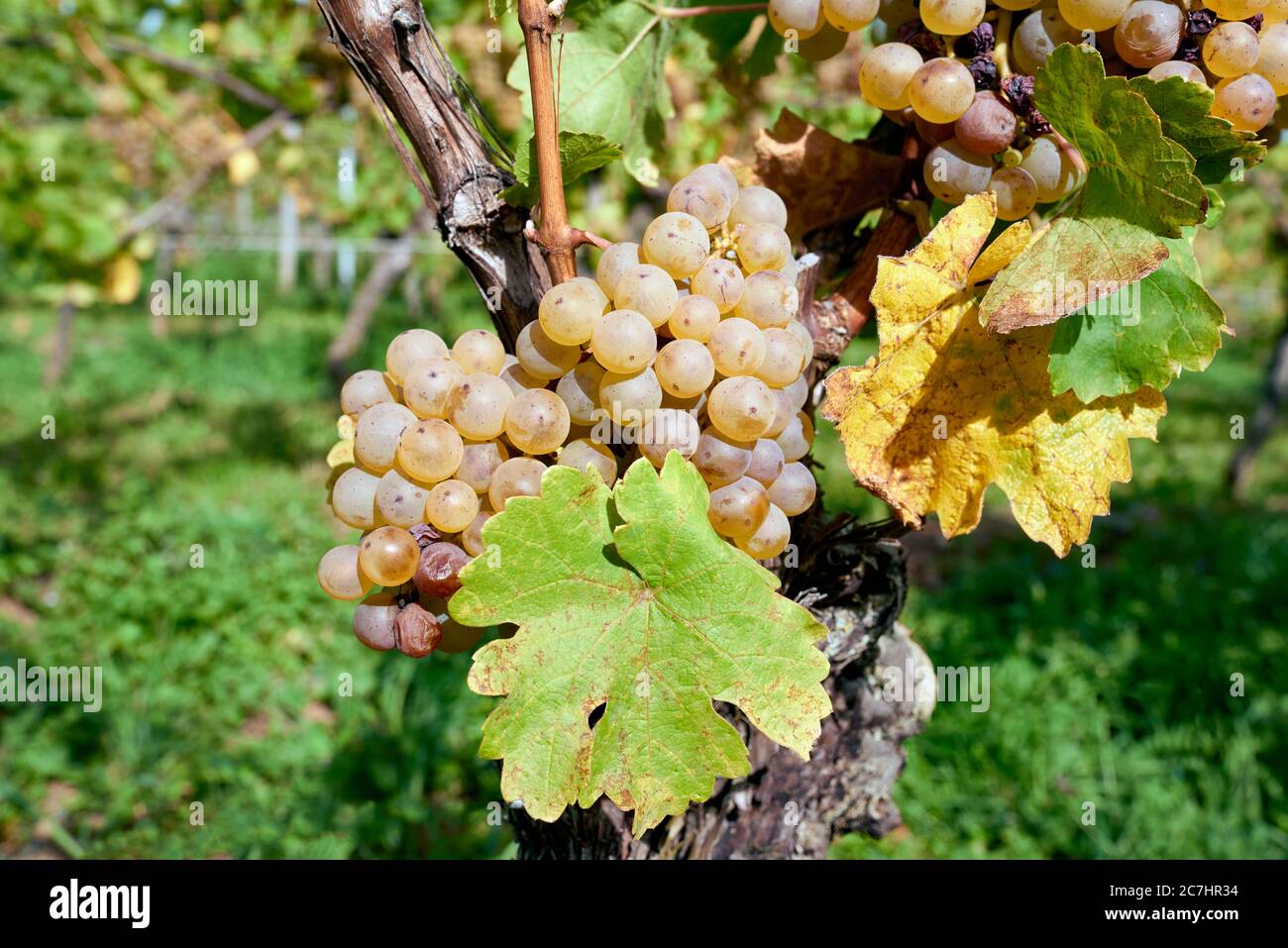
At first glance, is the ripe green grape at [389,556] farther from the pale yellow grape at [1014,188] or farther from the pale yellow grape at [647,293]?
the pale yellow grape at [1014,188]

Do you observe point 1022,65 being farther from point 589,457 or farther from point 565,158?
point 589,457

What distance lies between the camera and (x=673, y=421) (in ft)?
2.72

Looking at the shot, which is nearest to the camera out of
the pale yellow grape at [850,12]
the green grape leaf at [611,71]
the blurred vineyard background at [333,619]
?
the pale yellow grape at [850,12]

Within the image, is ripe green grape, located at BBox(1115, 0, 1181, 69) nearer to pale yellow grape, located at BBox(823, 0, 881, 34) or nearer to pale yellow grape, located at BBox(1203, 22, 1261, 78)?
pale yellow grape, located at BBox(1203, 22, 1261, 78)

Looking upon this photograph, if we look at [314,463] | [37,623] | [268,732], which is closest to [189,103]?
[314,463]

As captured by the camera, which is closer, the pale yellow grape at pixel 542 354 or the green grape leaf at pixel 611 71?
the pale yellow grape at pixel 542 354

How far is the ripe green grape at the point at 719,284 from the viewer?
2.79 ft

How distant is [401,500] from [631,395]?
0.23 m

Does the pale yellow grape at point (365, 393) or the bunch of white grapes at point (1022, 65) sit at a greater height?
the bunch of white grapes at point (1022, 65)

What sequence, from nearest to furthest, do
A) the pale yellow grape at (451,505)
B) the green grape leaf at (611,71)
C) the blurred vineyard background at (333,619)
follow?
1. the pale yellow grape at (451,505)
2. the green grape leaf at (611,71)
3. the blurred vineyard background at (333,619)

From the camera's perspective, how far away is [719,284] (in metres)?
0.85

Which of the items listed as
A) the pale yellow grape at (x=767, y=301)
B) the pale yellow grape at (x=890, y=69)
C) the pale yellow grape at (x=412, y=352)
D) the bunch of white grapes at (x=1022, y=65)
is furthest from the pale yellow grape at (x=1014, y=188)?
the pale yellow grape at (x=412, y=352)

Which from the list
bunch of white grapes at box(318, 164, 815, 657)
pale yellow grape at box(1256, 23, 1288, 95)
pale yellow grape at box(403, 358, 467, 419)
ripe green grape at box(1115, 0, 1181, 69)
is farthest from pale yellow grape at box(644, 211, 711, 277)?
pale yellow grape at box(1256, 23, 1288, 95)

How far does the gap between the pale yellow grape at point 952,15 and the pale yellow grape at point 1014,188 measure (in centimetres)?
14
